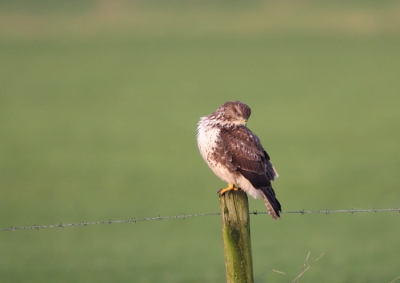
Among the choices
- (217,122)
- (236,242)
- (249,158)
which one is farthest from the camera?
(217,122)

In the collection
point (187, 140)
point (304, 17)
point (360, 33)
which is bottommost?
point (187, 140)

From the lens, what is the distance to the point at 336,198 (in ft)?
52.0

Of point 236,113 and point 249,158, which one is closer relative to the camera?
point 249,158

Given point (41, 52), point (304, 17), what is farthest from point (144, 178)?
point (304, 17)

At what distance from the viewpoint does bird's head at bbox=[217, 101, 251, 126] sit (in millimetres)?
6969

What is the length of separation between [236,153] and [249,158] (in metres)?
0.12

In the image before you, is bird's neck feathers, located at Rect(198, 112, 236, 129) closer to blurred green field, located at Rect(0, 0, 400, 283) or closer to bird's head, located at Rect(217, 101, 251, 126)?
bird's head, located at Rect(217, 101, 251, 126)

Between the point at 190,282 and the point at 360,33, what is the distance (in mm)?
41908

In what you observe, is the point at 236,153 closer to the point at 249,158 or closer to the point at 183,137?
the point at 249,158

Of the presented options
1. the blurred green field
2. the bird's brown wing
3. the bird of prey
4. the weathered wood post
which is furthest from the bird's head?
the blurred green field

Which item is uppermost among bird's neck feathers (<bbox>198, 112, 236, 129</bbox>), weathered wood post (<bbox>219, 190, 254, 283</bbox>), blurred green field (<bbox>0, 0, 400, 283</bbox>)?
blurred green field (<bbox>0, 0, 400, 283</bbox>)

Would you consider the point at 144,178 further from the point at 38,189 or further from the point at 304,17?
the point at 304,17

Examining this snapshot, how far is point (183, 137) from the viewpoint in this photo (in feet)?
79.6

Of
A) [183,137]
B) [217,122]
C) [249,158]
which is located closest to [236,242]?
[249,158]
